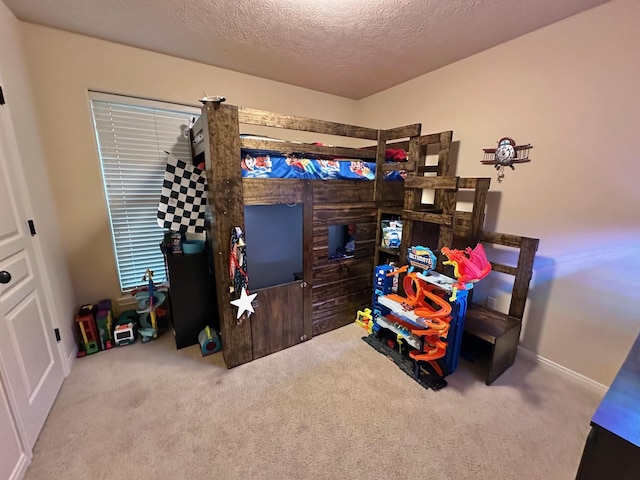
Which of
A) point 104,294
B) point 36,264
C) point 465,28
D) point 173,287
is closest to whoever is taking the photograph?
point 36,264

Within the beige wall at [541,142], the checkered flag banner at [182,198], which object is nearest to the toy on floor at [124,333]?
the beige wall at [541,142]

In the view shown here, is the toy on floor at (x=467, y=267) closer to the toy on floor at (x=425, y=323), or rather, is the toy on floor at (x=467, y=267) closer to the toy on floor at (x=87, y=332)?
the toy on floor at (x=425, y=323)

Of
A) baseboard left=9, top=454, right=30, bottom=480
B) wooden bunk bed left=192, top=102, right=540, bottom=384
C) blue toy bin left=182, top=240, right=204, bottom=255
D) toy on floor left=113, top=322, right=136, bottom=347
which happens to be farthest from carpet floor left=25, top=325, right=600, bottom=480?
blue toy bin left=182, top=240, right=204, bottom=255

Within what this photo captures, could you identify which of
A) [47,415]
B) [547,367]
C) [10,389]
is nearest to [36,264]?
[10,389]

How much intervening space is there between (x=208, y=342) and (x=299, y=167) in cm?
172

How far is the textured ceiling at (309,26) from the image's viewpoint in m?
1.68

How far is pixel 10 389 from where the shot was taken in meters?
1.34

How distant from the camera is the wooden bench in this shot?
1932 mm

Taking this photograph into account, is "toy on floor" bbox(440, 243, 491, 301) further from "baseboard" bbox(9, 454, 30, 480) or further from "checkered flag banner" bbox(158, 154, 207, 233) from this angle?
"baseboard" bbox(9, 454, 30, 480)

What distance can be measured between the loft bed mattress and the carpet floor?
5.24ft

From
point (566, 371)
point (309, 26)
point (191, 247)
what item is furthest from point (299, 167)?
point (566, 371)

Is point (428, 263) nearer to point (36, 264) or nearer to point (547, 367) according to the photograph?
point (547, 367)

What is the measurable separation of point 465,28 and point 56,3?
9.36 ft

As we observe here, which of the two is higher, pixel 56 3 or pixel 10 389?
pixel 56 3
